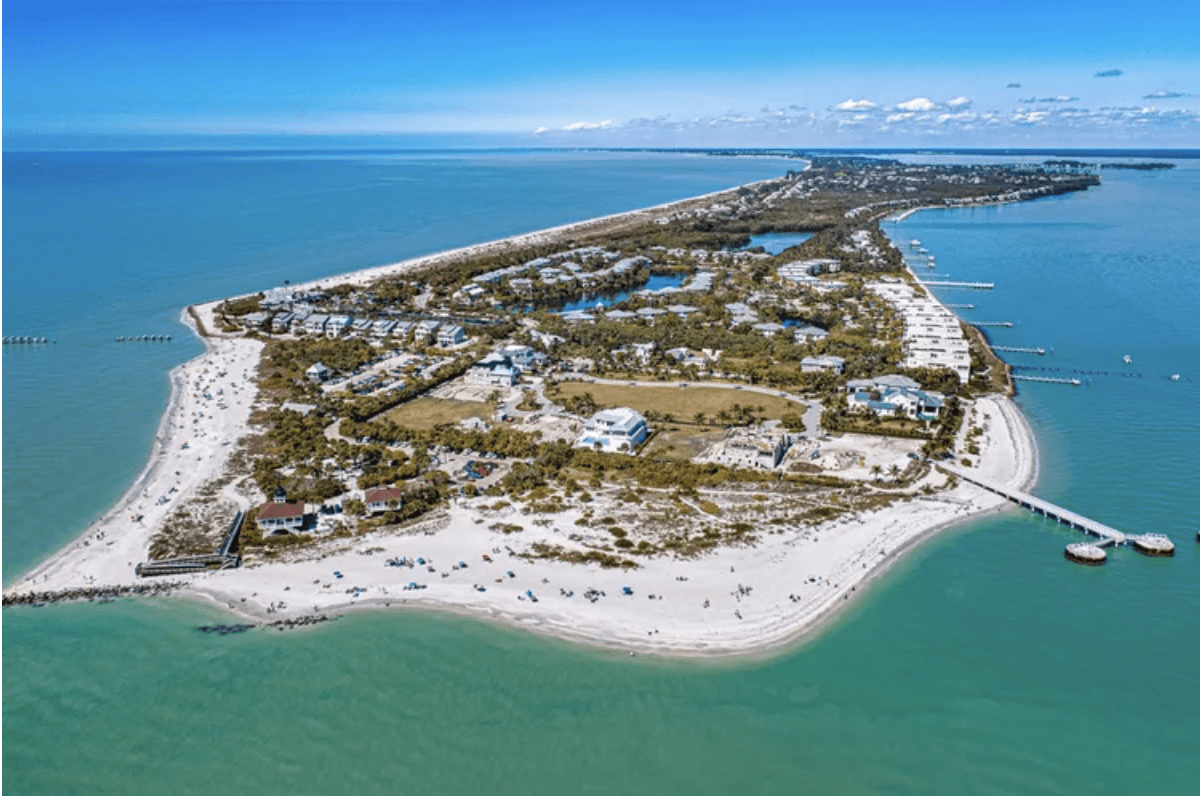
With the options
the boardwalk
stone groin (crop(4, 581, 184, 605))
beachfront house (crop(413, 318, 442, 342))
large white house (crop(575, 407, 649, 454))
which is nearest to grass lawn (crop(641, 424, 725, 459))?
large white house (crop(575, 407, 649, 454))

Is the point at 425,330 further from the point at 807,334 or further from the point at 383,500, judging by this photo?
the point at 383,500

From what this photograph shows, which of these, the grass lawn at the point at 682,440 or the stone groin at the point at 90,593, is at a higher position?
the grass lawn at the point at 682,440

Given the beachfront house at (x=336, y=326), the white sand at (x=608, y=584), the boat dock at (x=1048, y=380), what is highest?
the beachfront house at (x=336, y=326)

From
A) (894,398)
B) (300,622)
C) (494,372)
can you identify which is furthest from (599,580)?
(494,372)

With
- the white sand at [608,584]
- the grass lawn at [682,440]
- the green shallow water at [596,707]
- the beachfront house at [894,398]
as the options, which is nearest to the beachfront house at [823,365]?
the beachfront house at [894,398]

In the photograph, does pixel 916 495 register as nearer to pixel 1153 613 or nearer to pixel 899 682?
pixel 1153 613

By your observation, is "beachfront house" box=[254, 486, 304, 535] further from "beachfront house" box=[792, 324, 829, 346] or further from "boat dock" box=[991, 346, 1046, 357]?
"boat dock" box=[991, 346, 1046, 357]

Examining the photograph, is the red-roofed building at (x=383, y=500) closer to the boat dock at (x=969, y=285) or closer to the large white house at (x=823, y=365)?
the large white house at (x=823, y=365)
